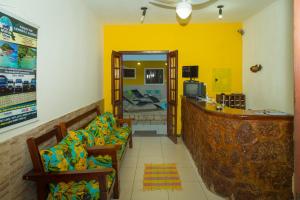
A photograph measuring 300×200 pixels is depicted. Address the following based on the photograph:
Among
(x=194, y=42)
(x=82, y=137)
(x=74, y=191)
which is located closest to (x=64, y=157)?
(x=74, y=191)

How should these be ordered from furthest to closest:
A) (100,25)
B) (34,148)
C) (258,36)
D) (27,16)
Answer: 1. (100,25)
2. (258,36)
3. (27,16)
4. (34,148)

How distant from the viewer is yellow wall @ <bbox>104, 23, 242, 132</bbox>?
6004 millimetres

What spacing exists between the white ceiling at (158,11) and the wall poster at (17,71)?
7.87 feet

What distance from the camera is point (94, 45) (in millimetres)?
5227

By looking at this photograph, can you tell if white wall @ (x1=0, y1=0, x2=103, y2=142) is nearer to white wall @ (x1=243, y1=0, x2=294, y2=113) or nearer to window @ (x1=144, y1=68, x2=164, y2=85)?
white wall @ (x1=243, y1=0, x2=294, y2=113)

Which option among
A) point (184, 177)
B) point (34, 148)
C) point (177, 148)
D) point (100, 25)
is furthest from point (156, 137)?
point (34, 148)

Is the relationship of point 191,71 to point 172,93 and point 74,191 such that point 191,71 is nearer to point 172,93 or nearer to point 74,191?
point 172,93

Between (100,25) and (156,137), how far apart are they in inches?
121

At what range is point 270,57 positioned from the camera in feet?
15.1

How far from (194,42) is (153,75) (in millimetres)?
6573

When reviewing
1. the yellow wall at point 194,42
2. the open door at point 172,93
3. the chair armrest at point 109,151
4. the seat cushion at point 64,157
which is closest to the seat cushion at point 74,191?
the seat cushion at point 64,157

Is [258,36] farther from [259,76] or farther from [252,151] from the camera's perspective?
[252,151]

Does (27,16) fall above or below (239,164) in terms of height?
above

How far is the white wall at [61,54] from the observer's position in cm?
261
